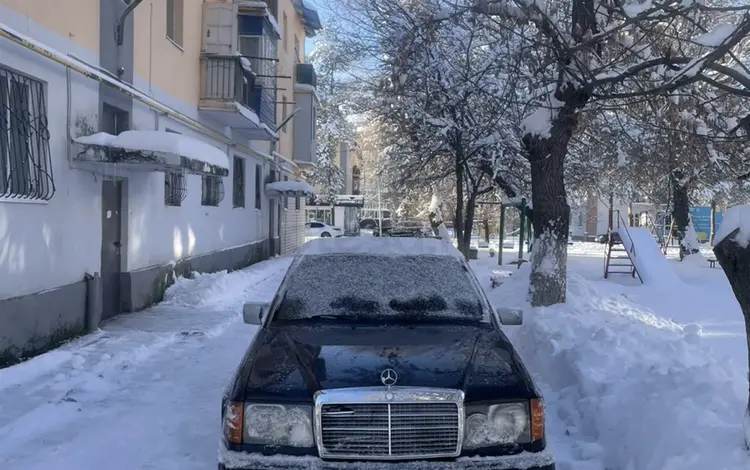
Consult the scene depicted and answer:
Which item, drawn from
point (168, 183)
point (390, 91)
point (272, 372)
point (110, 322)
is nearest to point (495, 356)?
point (272, 372)

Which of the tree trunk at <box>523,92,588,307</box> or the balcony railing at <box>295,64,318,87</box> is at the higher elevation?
the balcony railing at <box>295,64,318,87</box>

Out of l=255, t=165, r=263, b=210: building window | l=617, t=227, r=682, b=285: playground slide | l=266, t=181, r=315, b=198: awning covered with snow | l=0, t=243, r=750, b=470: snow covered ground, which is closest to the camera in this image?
l=0, t=243, r=750, b=470: snow covered ground

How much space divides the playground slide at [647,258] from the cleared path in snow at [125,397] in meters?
10.9

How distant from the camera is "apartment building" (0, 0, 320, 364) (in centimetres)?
730

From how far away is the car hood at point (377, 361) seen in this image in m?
3.34

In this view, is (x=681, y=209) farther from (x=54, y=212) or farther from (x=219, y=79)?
(x=54, y=212)

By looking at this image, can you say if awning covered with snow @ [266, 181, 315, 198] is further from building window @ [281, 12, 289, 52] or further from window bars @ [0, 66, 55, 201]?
window bars @ [0, 66, 55, 201]

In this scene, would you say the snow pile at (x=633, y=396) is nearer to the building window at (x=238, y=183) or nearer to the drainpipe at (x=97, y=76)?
the drainpipe at (x=97, y=76)

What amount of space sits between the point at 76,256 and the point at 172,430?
169 inches

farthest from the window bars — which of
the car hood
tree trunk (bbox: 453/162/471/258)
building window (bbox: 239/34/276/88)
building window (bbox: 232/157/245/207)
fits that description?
tree trunk (bbox: 453/162/471/258)

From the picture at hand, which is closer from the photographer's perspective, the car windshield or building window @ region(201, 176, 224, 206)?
the car windshield

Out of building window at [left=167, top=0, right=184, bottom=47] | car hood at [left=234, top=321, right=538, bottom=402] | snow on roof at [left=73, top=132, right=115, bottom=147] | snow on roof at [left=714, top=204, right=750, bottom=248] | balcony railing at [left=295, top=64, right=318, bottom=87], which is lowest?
car hood at [left=234, top=321, right=538, bottom=402]

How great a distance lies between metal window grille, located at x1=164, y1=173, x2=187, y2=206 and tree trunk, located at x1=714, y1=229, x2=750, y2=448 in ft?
32.9

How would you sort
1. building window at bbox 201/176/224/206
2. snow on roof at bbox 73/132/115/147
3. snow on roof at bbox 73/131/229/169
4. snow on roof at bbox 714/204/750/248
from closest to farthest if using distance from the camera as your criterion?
snow on roof at bbox 714/204/750/248, snow on roof at bbox 73/132/115/147, snow on roof at bbox 73/131/229/169, building window at bbox 201/176/224/206
